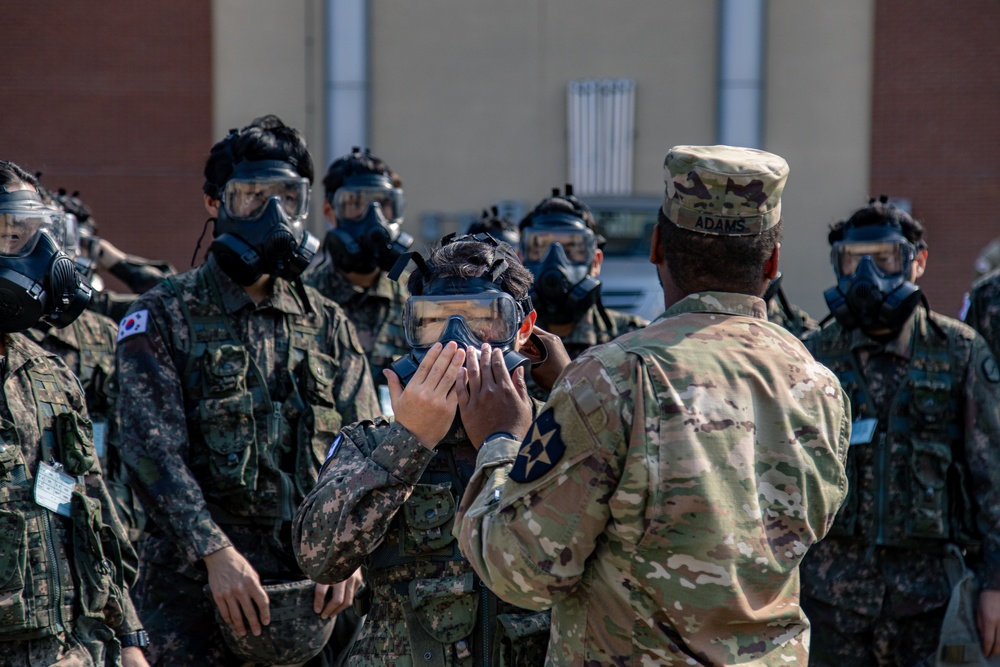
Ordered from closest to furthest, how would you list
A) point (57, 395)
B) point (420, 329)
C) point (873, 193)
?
point (420, 329) < point (57, 395) < point (873, 193)

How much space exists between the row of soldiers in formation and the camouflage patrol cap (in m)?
0.64

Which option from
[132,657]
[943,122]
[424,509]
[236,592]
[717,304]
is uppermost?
[943,122]

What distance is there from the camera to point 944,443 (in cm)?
491

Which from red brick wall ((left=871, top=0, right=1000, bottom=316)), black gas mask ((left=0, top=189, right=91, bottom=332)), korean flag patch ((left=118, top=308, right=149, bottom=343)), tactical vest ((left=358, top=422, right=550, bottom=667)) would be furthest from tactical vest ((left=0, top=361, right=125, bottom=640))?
red brick wall ((left=871, top=0, right=1000, bottom=316))

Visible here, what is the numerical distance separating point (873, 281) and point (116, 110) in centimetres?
1349

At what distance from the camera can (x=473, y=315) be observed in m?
3.07

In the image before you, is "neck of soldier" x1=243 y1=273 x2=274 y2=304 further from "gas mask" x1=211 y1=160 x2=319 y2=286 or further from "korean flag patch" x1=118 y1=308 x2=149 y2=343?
"korean flag patch" x1=118 y1=308 x2=149 y2=343

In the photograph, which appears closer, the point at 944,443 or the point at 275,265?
the point at 275,265

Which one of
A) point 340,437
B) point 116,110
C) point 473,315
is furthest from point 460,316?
point 116,110

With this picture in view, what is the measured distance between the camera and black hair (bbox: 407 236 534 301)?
10.4 ft

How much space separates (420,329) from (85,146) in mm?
14533

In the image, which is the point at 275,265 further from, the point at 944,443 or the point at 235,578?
the point at 944,443

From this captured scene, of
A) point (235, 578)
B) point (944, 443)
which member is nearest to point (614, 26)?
point (944, 443)

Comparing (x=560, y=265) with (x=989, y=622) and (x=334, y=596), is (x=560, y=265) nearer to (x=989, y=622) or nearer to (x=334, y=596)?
(x=334, y=596)
